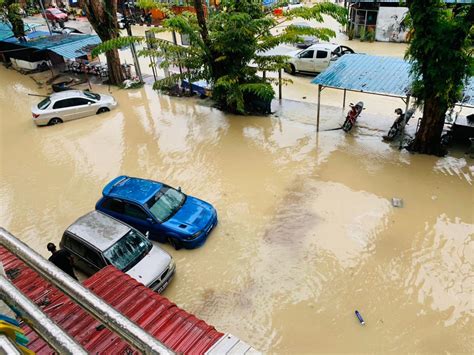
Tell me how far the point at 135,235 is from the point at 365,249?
17.5 ft

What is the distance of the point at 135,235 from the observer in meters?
8.09

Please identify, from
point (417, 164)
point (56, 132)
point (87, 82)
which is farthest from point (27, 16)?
point (417, 164)

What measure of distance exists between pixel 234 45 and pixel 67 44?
11603 millimetres

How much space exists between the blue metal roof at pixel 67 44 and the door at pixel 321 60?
41.0 ft

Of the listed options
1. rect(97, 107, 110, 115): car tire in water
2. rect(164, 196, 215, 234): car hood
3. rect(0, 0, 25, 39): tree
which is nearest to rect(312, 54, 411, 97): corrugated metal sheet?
rect(164, 196, 215, 234): car hood

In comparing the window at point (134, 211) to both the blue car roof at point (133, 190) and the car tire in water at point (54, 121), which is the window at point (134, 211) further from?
the car tire in water at point (54, 121)

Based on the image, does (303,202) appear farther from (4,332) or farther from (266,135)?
(4,332)

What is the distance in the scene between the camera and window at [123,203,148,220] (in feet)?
29.2

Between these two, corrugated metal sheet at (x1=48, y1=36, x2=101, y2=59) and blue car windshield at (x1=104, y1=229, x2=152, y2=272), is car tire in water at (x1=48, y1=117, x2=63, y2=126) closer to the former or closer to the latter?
corrugated metal sheet at (x1=48, y1=36, x2=101, y2=59)

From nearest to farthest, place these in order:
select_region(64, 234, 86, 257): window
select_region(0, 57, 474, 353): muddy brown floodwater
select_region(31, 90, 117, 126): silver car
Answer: select_region(0, 57, 474, 353): muddy brown floodwater < select_region(64, 234, 86, 257): window < select_region(31, 90, 117, 126): silver car

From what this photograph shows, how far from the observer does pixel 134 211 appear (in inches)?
355

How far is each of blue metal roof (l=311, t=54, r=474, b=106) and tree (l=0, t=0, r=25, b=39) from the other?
69.4 ft

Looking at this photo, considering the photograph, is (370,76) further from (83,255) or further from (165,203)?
(83,255)

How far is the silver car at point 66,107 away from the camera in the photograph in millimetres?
15953
